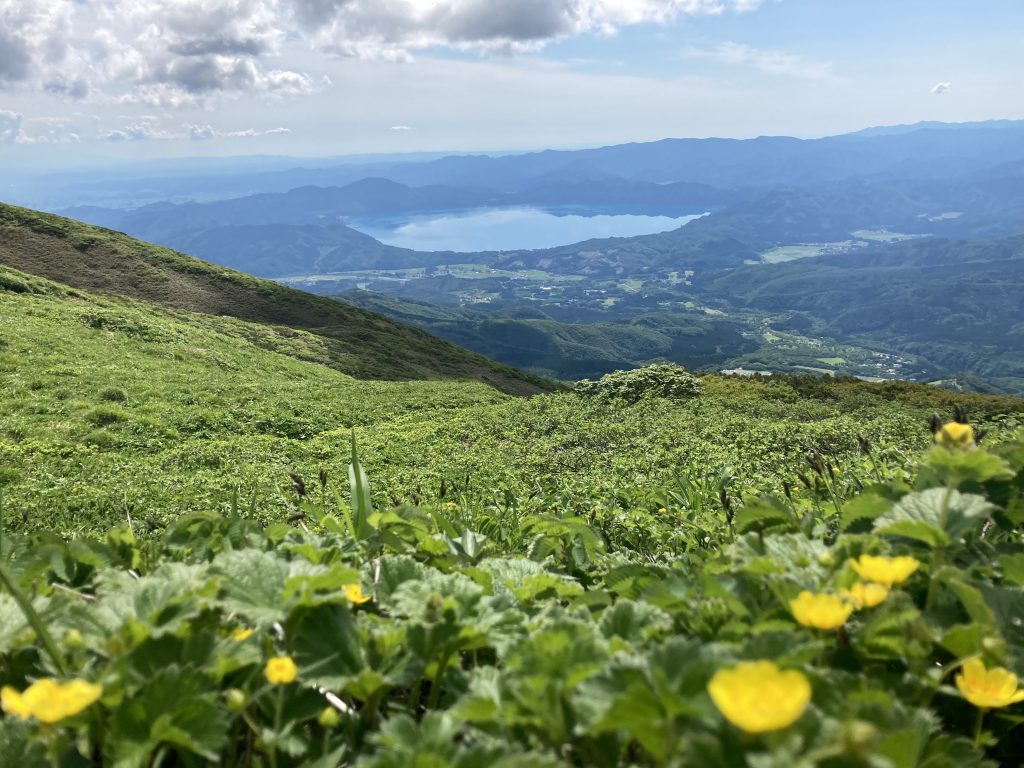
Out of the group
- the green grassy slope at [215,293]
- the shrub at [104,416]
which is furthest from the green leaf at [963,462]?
the green grassy slope at [215,293]

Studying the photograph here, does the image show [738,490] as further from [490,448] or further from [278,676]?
[490,448]

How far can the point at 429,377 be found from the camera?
41375 mm

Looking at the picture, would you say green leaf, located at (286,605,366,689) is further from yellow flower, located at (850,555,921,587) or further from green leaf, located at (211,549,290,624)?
yellow flower, located at (850,555,921,587)

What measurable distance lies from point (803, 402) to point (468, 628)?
20122 mm

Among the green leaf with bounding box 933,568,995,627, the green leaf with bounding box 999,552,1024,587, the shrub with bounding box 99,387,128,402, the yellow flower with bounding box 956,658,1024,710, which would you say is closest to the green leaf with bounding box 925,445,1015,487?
the green leaf with bounding box 999,552,1024,587

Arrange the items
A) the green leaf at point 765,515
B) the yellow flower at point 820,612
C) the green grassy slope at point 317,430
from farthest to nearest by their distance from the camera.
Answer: the green grassy slope at point 317,430, the green leaf at point 765,515, the yellow flower at point 820,612

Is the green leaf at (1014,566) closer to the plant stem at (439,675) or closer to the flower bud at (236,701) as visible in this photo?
the plant stem at (439,675)

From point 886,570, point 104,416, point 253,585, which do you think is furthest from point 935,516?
point 104,416

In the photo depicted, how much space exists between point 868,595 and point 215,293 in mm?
53935

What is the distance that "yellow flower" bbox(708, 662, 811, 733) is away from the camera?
0.73 meters

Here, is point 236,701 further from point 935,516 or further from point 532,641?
point 935,516

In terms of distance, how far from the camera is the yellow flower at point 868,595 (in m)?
1.21

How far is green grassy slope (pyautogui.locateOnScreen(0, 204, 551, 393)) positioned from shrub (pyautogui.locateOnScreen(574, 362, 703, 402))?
18.6 meters

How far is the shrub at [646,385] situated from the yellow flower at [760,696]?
804 inches
